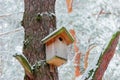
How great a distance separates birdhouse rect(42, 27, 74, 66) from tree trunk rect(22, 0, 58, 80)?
0.03 meters

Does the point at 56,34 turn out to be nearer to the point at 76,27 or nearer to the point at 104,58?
the point at 104,58

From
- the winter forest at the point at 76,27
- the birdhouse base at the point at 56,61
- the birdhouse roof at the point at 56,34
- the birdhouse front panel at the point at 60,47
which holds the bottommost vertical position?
the winter forest at the point at 76,27

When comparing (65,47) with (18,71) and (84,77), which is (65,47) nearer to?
(84,77)

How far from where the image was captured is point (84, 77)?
174cm

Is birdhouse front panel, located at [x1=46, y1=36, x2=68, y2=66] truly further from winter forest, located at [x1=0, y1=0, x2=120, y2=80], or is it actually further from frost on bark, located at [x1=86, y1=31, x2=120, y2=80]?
winter forest, located at [x1=0, y1=0, x2=120, y2=80]

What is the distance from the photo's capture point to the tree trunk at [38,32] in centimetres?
→ 175

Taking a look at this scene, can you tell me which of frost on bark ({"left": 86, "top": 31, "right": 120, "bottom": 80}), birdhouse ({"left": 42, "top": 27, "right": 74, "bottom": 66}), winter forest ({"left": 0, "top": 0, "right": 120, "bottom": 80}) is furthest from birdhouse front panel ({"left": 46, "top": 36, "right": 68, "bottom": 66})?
winter forest ({"left": 0, "top": 0, "right": 120, "bottom": 80})

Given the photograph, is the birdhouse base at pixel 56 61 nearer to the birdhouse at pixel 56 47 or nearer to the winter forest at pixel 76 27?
the birdhouse at pixel 56 47

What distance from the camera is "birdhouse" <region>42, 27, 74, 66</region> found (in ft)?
5.75

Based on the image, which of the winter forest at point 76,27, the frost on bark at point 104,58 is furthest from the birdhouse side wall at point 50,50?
the winter forest at point 76,27

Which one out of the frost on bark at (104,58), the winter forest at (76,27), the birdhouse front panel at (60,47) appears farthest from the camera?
the winter forest at (76,27)

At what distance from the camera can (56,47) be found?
1.81m

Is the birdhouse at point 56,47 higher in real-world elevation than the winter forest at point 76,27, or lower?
higher

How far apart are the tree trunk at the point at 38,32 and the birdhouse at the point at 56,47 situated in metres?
0.03
